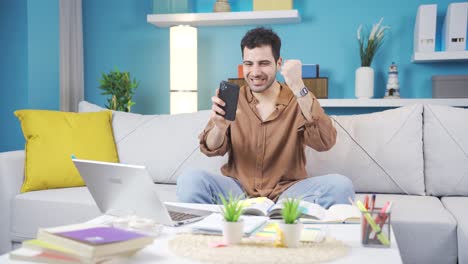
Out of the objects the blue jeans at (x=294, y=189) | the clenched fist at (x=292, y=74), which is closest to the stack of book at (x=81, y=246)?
the blue jeans at (x=294, y=189)

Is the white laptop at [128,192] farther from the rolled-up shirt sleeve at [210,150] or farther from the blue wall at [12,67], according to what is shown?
the blue wall at [12,67]

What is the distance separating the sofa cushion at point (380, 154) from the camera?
2.34 m

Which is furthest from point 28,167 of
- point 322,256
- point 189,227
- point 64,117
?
point 322,256

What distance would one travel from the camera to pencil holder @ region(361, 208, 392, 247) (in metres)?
1.22

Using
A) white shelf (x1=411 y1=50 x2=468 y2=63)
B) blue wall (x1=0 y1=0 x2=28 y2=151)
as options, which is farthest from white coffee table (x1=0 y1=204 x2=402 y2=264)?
blue wall (x1=0 y1=0 x2=28 y2=151)

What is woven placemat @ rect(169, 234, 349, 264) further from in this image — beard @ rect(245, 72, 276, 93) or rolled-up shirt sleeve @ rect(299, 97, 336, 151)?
beard @ rect(245, 72, 276, 93)

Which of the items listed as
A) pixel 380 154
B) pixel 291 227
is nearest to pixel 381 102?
pixel 380 154

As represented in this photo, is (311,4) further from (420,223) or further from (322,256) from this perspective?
(322,256)

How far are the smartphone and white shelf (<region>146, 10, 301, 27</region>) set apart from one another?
59.8 inches

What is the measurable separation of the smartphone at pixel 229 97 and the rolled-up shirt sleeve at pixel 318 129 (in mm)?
316

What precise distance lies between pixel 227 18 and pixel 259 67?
1325 millimetres

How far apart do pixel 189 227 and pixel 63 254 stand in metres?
0.41

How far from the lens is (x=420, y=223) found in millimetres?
1852

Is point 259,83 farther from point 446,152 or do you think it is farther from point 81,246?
point 81,246
